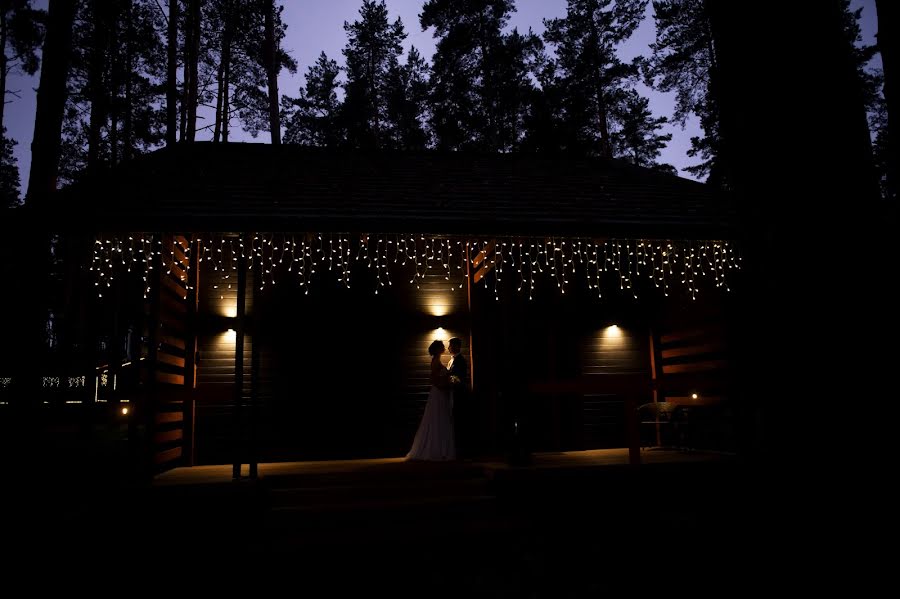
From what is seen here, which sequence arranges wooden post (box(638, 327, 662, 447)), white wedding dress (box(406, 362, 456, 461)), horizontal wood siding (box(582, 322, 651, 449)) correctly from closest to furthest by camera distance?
white wedding dress (box(406, 362, 456, 461)), horizontal wood siding (box(582, 322, 651, 449)), wooden post (box(638, 327, 662, 447))

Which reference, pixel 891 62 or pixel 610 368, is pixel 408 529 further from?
pixel 891 62

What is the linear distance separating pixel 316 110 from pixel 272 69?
5049 millimetres

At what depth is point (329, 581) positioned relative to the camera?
522cm

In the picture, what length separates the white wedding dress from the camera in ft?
27.7

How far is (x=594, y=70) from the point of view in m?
21.4

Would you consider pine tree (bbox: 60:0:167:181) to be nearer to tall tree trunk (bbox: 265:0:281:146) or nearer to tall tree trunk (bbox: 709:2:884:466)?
tall tree trunk (bbox: 265:0:281:146)

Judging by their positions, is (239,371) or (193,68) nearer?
(239,371)

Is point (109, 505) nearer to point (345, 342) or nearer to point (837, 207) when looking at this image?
point (345, 342)

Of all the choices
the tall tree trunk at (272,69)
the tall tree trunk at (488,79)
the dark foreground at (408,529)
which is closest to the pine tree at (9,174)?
the tall tree trunk at (272,69)

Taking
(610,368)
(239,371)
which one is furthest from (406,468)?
(610,368)

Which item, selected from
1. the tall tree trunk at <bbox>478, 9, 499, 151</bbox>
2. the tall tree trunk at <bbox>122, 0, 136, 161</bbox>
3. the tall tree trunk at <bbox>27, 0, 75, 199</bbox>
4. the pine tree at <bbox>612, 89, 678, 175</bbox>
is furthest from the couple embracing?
the pine tree at <bbox>612, 89, 678, 175</bbox>

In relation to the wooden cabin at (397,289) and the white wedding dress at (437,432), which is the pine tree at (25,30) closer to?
the wooden cabin at (397,289)

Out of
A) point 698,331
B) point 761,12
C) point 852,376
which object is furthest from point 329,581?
point 698,331

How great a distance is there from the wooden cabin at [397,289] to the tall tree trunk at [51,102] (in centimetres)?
44
